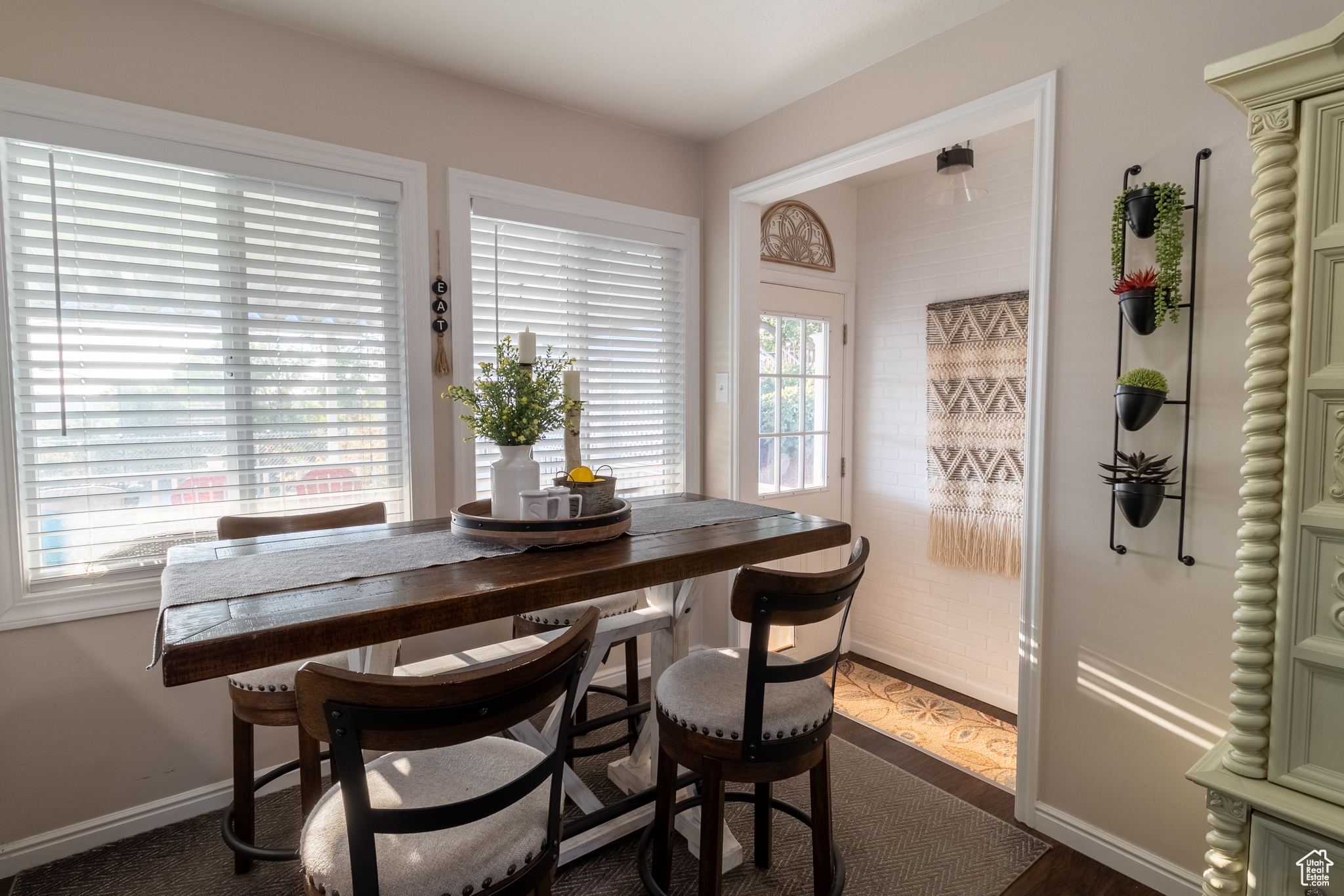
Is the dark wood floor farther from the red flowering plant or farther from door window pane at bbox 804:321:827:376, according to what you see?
door window pane at bbox 804:321:827:376

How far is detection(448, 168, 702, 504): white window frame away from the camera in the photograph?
274 cm

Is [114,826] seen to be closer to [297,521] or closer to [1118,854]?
[297,521]

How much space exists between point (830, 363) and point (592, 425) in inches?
59.0

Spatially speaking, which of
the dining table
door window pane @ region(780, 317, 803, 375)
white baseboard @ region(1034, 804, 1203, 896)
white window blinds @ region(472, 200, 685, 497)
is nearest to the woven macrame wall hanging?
door window pane @ region(780, 317, 803, 375)

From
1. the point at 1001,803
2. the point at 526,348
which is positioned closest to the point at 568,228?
the point at 526,348

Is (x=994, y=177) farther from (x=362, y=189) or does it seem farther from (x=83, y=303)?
(x=83, y=303)

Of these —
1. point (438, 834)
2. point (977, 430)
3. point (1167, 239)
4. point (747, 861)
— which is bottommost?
point (747, 861)

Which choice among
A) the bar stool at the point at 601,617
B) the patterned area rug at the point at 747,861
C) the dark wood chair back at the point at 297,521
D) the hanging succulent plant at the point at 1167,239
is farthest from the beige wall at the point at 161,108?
the hanging succulent plant at the point at 1167,239

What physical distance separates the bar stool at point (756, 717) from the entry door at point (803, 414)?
1.80 meters

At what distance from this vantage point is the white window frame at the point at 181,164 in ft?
6.51

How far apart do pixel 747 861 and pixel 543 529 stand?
48.1 inches

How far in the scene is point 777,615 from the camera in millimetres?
1498

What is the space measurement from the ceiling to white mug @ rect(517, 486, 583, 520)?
63.5 inches

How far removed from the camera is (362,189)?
2.52 m
